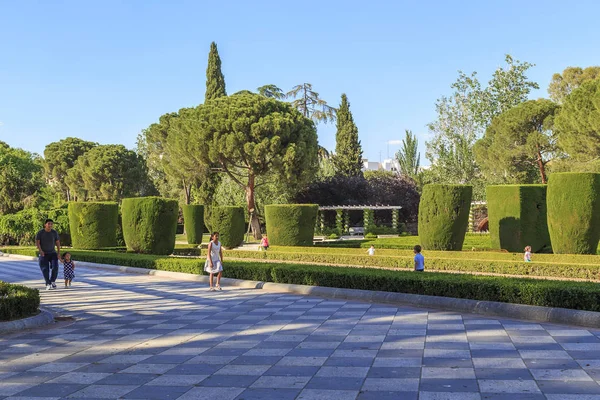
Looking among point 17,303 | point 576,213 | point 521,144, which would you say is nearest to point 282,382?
point 17,303

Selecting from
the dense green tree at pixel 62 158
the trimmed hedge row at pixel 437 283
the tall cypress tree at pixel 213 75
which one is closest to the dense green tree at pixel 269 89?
the tall cypress tree at pixel 213 75

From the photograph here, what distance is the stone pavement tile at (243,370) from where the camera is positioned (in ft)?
19.5

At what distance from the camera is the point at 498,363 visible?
239 inches

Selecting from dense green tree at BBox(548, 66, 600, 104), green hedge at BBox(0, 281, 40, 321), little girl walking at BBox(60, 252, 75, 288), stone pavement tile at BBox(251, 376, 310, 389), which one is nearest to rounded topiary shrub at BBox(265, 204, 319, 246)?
little girl walking at BBox(60, 252, 75, 288)

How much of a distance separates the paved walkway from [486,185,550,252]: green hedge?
15180 mm

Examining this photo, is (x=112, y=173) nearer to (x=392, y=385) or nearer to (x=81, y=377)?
(x=81, y=377)

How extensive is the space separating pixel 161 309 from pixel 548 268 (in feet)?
38.6

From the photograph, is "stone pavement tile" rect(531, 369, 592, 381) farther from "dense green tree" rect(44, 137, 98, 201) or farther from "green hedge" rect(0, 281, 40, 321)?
"dense green tree" rect(44, 137, 98, 201)

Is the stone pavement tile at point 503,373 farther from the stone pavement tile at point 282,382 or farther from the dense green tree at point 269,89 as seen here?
the dense green tree at point 269,89

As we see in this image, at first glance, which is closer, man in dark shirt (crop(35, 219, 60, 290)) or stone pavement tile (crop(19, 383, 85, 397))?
stone pavement tile (crop(19, 383, 85, 397))

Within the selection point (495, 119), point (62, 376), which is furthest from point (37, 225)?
point (495, 119)

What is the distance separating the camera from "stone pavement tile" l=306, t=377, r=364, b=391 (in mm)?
5352

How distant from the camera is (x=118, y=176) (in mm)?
63906

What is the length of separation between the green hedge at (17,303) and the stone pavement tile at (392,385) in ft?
18.9
